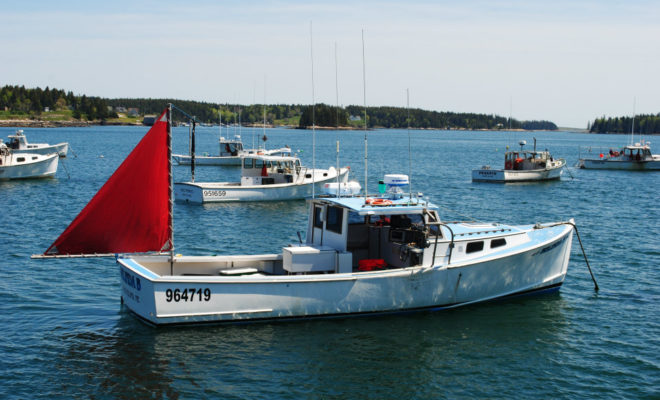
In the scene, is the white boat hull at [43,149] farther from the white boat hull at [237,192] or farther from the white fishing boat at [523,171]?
the white fishing boat at [523,171]

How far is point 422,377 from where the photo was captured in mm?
15562

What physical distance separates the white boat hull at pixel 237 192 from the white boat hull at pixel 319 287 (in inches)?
965

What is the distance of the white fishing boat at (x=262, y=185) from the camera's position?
4416 centimetres

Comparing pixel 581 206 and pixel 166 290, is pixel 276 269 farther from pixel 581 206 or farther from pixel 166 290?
pixel 581 206

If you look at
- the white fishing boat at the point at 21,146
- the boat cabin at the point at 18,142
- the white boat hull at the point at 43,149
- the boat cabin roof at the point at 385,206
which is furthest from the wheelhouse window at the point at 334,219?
the boat cabin at the point at 18,142

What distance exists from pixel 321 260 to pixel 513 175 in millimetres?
45494

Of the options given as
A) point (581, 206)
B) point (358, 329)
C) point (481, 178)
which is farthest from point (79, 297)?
point (481, 178)

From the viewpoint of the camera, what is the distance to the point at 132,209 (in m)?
18.1

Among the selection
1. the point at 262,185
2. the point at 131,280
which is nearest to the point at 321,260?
the point at 131,280

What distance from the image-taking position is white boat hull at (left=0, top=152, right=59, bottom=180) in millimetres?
54438

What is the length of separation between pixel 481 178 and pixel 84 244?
4967 centimetres

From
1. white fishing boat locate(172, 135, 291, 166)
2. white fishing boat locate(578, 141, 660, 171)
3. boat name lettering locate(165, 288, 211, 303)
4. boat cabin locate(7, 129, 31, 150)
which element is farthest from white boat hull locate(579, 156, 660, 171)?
boat name lettering locate(165, 288, 211, 303)

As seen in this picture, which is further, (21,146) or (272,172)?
(21,146)

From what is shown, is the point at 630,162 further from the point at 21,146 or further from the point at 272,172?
the point at 21,146
